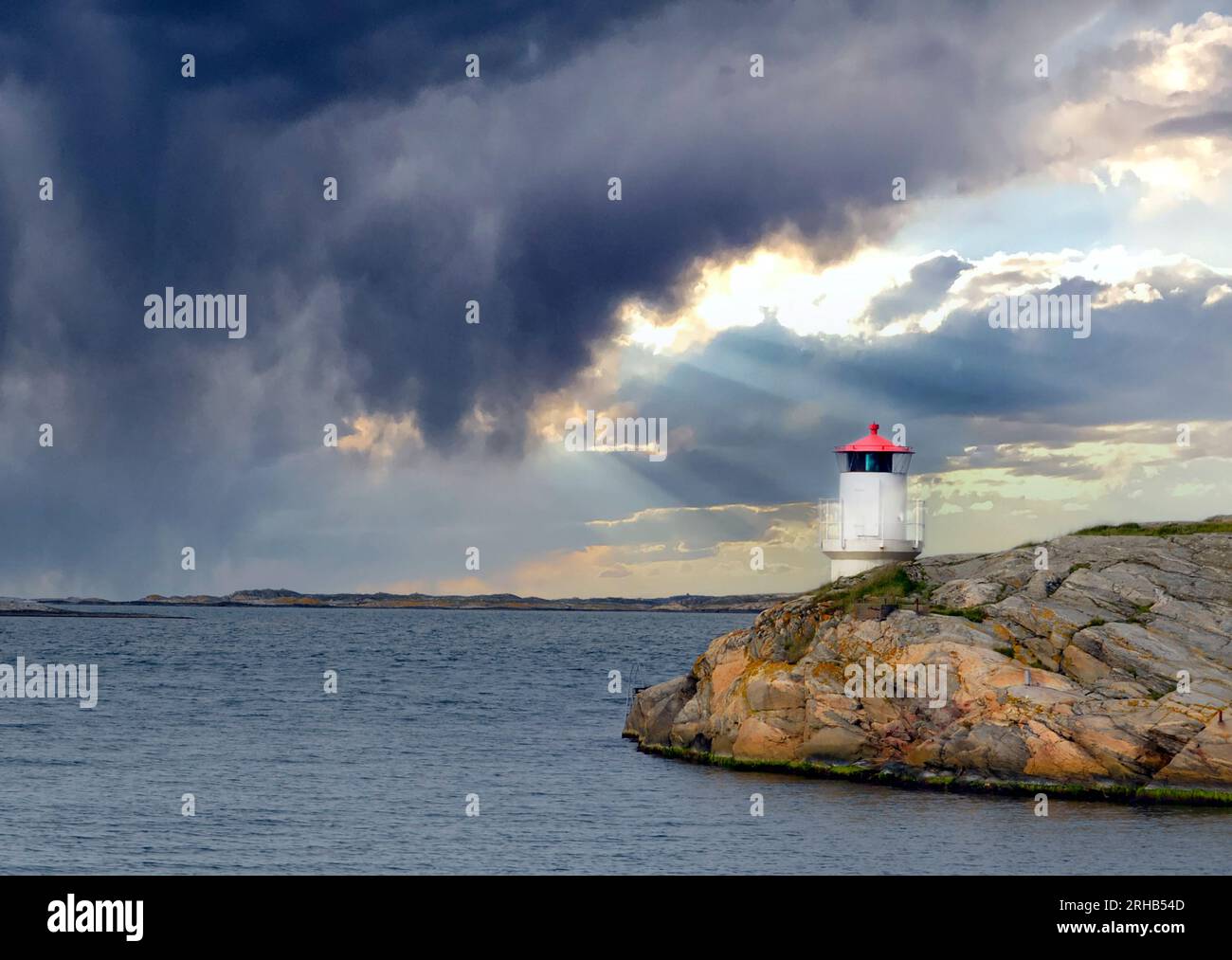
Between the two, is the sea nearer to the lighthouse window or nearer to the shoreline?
the shoreline

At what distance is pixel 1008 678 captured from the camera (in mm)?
37938

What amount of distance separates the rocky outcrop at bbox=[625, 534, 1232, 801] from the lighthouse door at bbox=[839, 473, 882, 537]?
2.96m

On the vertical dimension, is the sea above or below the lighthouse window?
below

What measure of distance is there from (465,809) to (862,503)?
1831 cm

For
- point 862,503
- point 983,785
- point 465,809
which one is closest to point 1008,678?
point 983,785

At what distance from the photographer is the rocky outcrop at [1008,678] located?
118 feet

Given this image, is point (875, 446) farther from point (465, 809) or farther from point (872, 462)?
point (465, 809)

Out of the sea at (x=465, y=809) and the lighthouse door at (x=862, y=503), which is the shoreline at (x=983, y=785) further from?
the lighthouse door at (x=862, y=503)

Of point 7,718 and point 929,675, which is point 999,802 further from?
point 7,718

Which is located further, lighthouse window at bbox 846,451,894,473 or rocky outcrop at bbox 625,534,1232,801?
lighthouse window at bbox 846,451,894,473

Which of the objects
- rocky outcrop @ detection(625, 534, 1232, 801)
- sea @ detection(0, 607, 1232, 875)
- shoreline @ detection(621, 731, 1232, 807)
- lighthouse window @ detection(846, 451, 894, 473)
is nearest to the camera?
sea @ detection(0, 607, 1232, 875)

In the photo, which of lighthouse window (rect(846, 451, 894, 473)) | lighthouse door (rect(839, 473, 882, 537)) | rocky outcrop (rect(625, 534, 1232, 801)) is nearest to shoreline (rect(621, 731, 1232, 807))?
rocky outcrop (rect(625, 534, 1232, 801))

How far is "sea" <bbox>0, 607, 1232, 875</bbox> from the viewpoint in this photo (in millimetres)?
30391

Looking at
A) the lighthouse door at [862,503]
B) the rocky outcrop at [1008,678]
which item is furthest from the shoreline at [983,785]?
the lighthouse door at [862,503]
